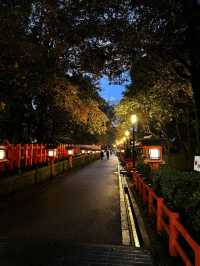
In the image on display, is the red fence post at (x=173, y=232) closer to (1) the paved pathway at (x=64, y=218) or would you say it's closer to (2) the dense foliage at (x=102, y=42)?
(1) the paved pathway at (x=64, y=218)

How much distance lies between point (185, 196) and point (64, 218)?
15.6 ft

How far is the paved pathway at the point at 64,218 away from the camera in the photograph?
8.82 metres

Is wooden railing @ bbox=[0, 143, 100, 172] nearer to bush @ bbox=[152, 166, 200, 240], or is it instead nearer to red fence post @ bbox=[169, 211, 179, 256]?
bush @ bbox=[152, 166, 200, 240]

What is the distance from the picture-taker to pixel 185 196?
25.2 ft

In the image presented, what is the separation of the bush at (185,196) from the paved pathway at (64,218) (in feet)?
5.54

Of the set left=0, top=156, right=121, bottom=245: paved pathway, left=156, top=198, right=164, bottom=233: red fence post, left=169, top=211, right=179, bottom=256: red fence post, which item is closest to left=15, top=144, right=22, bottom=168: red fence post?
left=0, top=156, right=121, bottom=245: paved pathway

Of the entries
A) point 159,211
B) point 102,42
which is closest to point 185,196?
point 159,211

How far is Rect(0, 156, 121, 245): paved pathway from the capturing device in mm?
8819

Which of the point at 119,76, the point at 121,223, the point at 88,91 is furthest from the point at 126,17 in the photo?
the point at 88,91

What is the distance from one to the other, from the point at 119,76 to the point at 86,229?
286 inches

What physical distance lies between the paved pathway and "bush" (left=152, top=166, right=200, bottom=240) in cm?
169

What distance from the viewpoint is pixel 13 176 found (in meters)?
17.3

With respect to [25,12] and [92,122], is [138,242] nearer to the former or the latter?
[25,12]

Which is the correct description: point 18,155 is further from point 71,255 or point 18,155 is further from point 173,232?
point 173,232
